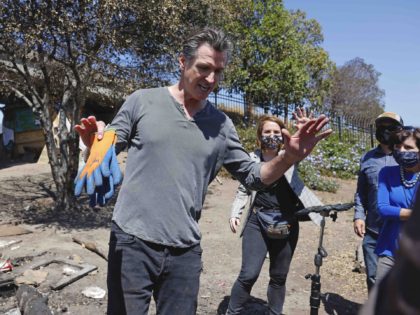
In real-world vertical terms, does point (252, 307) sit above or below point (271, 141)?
below

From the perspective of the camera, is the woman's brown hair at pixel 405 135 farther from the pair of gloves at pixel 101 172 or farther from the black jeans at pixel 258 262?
the pair of gloves at pixel 101 172

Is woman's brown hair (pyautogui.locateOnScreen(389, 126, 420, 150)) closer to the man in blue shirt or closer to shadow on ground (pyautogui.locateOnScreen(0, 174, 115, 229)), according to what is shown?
the man in blue shirt

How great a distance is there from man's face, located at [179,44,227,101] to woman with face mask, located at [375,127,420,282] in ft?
5.40

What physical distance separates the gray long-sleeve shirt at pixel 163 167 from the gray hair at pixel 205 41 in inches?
9.7

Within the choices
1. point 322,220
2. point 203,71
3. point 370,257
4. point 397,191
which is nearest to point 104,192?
point 203,71

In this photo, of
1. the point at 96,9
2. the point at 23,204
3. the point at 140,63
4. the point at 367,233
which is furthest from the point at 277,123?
Result: the point at 23,204

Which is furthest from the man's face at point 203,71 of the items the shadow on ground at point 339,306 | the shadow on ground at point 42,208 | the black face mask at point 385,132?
the shadow on ground at point 42,208

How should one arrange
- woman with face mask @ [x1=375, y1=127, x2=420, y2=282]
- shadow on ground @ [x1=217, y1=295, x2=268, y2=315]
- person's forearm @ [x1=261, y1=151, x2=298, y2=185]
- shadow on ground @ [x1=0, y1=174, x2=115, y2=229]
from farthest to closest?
shadow on ground @ [x1=0, y1=174, x2=115, y2=229] → shadow on ground @ [x1=217, y1=295, x2=268, y2=315] → woman with face mask @ [x1=375, y1=127, x2=420, y2=282] → person's forearm @ [x1=261, y1=151, x2=298, y2=185]

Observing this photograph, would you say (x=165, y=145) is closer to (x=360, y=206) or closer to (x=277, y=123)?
(x=277, y=123)

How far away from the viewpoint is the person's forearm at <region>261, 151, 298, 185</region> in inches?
83.9

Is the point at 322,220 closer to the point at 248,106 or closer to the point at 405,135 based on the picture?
the point at 405,135

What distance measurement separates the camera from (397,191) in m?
3.16

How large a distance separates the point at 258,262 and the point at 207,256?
9.38 feet

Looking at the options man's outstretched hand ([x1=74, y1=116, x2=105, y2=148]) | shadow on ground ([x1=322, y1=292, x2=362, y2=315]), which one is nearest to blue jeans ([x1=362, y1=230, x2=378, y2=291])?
shadow on ground ([x1=322, y1=292, x2=362, y2=315])
